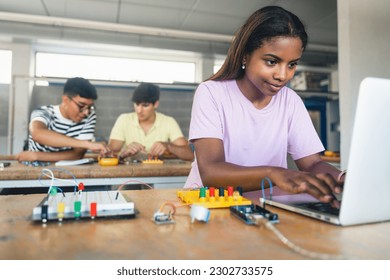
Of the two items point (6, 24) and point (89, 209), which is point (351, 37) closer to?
point (89, 209)

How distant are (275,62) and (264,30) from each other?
0.11m

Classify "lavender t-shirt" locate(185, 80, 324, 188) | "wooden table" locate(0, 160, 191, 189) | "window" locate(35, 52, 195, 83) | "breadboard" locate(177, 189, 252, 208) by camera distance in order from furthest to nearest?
"window" locate(35, 52, 195, 83) → "wooden table" locate(0, 160, 191, 189) → "lavender t-shirt" locate(185, 80, 324, 188) → "breadboard" locate(177, 189, 252, 208)

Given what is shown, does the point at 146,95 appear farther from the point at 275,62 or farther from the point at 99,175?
the point at 275,62

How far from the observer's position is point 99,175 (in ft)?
Answer: 5.38

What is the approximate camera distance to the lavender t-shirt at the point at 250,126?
1.08m

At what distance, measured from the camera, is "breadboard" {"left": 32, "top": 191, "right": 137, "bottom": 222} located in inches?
22.7

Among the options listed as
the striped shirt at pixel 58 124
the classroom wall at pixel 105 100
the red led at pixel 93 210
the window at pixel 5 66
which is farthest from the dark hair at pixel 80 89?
the window at pixel 5 66

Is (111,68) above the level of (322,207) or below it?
above

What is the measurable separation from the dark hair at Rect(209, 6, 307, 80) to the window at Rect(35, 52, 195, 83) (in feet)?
12.2

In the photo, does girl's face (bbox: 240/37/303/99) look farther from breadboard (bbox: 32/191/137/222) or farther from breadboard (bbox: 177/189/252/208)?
breadboard (bbox: 32/191/137/222)

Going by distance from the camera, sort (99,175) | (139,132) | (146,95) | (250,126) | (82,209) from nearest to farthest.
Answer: (82,209), (250,126), (99,175), (146,95), (139,132)

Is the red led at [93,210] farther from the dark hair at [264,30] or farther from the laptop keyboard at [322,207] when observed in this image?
the dark hair at [264,30]

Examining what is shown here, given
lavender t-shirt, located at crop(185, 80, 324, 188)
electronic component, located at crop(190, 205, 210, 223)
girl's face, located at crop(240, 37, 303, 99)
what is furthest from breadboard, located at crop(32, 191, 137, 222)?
girl's face, located at crop(240, 37, 303, 99)

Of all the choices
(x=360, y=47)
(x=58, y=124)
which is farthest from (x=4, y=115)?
(x=360, y=47)
